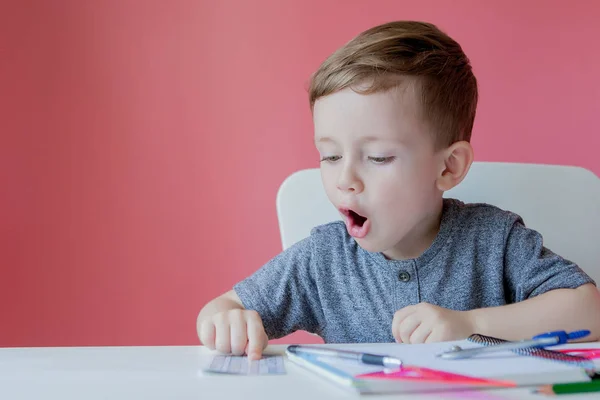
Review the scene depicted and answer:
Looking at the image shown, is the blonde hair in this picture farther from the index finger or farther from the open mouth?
the index finger

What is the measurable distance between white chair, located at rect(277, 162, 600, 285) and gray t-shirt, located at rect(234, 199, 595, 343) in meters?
0.09

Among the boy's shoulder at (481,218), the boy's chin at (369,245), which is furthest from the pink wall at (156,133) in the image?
the boy's chin at (369,245)

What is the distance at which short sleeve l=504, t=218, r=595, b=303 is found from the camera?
3.00ft

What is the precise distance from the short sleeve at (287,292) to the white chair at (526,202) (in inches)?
3.8

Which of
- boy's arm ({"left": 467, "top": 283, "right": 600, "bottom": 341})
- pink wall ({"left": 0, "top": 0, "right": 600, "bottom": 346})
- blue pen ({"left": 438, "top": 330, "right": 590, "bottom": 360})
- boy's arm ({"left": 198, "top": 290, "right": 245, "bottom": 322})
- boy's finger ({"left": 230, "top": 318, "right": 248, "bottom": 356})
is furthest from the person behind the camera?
pink wall ({"left": 0, "top": 0, "right": 600, "bottom": 346})

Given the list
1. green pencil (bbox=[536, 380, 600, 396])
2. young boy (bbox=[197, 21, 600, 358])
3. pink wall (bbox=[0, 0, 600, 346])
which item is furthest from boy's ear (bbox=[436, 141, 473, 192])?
pink wall (bbox=[0, 0, 600, 346])

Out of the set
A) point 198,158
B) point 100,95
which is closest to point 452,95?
point 198,158

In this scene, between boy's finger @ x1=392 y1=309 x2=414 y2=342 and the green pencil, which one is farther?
boy's finger @ x1=392 y1=309 x2=414 y2=342

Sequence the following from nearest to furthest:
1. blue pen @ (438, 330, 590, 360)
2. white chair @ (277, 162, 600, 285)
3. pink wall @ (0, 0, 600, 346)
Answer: blue pen @ (438, 330, 590, 360) → white chair @ (277, 162, 600, 285) → pink wall @ (0, 0, 600, 346)

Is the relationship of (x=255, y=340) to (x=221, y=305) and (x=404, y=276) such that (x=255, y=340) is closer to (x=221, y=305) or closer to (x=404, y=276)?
(x=221, y=305)

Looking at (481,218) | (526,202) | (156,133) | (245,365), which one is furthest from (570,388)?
(156,133)

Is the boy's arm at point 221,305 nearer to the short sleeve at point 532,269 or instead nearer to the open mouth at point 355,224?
the open mouth at point 355,224

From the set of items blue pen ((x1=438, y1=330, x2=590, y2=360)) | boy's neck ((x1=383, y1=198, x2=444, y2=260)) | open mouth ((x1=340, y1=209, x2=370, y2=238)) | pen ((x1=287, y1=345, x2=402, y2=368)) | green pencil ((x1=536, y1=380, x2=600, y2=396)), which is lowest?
green pencil ((x1=536, y1=380, x2=600, y2=396))

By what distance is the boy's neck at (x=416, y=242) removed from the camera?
103cm
